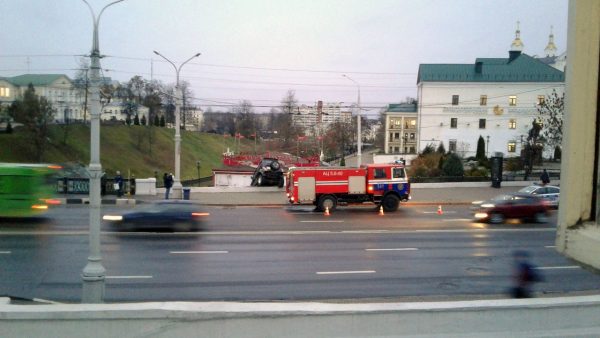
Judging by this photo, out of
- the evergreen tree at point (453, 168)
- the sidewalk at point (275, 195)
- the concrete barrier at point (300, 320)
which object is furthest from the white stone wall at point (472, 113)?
the concrete barrier at point (300, 320)

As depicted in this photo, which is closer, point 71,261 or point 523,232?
point 71,261

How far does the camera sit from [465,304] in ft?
13.7

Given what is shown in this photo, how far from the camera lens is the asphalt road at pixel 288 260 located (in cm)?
1123

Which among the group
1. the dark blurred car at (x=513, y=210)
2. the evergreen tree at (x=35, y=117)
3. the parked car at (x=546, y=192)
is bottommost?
the dark blurred car at (x=513, y=210)

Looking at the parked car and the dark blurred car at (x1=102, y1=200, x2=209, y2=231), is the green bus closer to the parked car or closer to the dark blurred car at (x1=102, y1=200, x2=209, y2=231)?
the dark blurred car at (x1=102, y1=200, x2=209, y2=231)

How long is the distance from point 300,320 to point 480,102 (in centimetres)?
6644

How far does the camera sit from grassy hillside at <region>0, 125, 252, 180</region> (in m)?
50.2

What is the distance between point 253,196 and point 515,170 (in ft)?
87.2

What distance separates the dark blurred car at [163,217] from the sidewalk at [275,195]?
31.6 ft

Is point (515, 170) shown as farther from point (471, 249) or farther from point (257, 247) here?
point (257, 247)

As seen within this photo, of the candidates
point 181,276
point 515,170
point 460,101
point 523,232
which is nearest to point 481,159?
point 515,170

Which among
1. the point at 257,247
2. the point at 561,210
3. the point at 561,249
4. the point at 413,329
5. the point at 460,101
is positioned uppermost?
the point at 460,101

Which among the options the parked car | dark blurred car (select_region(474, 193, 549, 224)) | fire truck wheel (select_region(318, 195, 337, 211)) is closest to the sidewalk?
fire truck wheel (select_region(318, 195, 337, 211))

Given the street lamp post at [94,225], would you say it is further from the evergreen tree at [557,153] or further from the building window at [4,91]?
the building window at [4,91]
